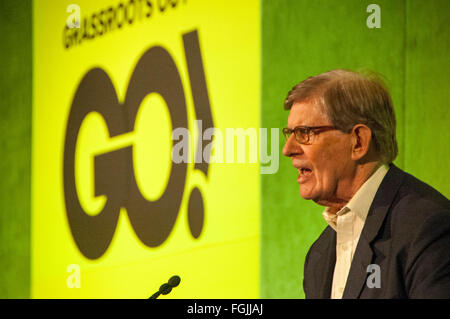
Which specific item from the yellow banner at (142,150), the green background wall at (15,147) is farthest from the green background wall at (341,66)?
the green background wall at (15,147)

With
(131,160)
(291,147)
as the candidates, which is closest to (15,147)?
(131,160)

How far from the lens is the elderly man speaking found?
245cm

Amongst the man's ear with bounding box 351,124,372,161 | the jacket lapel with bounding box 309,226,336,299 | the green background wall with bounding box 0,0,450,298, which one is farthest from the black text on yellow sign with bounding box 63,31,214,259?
the man's ear with bounding box 351,124,372,161

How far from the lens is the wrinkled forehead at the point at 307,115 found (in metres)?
2.83

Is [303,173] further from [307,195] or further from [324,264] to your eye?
[324,264]

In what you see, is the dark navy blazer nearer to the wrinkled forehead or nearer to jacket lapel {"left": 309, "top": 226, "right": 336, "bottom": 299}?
jacket lapel {"left": 309, "top": 226, "right": 336, "bottom": 299}

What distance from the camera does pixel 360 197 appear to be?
2744 millimetres

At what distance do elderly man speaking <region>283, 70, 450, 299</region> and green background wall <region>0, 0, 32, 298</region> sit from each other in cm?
204

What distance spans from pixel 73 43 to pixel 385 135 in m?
2.16

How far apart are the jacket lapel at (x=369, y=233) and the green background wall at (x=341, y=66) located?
218mm

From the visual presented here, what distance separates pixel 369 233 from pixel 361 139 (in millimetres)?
400

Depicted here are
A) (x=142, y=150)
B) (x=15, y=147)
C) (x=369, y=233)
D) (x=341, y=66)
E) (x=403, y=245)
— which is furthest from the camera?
(x=15, y=147)

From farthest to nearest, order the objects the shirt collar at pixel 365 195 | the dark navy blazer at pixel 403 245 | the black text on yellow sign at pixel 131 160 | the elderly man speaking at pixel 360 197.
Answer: the black text on yellow sign at pixel 131 160, the shirt collar at pixel 365 195, the elderly man speaking at pixel 360 197, the dark navy blazer at pixel 403 245

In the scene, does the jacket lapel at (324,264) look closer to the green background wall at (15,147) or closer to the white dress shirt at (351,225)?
the white dress shirt at (351,225)
